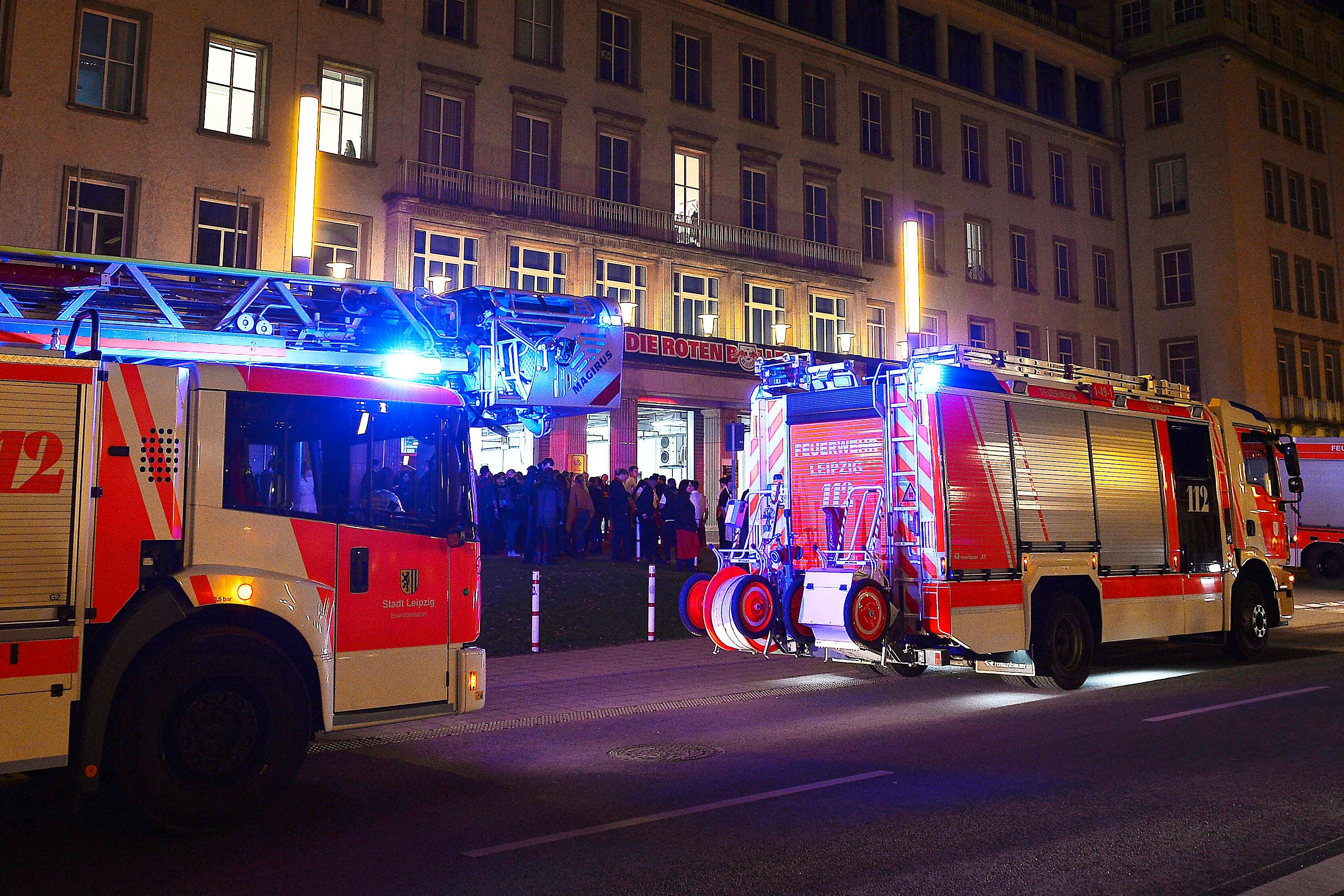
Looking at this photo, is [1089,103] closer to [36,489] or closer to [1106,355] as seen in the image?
[1106,355]

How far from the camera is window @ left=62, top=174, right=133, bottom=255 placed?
24406 millimetres

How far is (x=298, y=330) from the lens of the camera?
8.77 metres

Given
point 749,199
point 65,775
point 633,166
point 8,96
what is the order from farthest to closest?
point 749,199, point 633,166, point 8,96, point 65,775

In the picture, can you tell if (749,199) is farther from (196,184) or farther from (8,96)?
(8,96)

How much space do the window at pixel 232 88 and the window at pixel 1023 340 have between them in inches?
1111

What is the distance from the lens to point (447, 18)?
29672 millimetres

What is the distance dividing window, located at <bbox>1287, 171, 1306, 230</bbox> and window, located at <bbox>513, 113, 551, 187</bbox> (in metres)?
34.1

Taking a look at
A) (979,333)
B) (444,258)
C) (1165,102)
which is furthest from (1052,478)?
(1165,102)

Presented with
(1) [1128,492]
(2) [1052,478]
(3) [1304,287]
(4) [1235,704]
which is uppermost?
(3) [1304,287]

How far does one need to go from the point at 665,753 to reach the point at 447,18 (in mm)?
26004

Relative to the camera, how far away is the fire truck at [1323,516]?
27391mm

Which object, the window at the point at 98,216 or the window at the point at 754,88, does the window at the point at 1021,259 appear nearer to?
the window at the point at 754,88

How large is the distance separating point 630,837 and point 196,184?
24.0m

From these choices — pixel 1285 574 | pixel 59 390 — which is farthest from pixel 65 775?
pixel 1285 574
